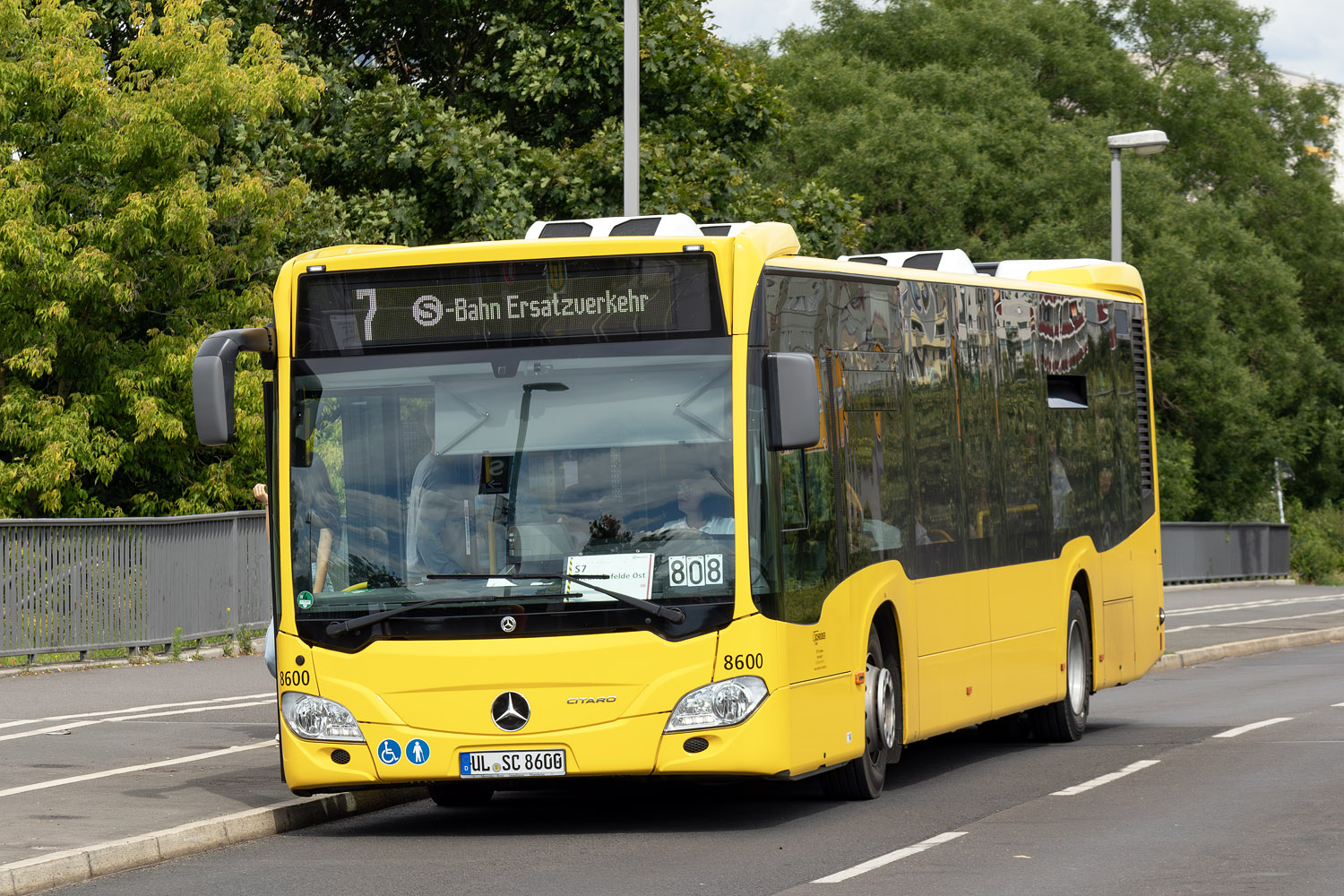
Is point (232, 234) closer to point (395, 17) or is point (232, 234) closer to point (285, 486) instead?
point (395, 17)

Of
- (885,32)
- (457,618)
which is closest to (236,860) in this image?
(457,618)

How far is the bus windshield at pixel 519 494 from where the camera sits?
982 cm

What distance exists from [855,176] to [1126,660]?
104 feet

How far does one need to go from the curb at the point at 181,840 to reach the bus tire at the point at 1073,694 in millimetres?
5325

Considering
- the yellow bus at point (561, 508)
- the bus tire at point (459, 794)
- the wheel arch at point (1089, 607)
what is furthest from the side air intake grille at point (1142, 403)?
the bus tire at point (459, 794)

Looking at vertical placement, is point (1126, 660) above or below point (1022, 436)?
below

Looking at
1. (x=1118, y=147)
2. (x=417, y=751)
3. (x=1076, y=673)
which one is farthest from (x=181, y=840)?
(x=1118, y=147)

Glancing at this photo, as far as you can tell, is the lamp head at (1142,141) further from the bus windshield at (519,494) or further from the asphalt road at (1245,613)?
the bus windshield at (519,494)

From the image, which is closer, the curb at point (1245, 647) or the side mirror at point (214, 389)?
the side mirror at point (214, 389)

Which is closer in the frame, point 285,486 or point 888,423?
point 285,486

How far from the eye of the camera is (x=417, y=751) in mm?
9922

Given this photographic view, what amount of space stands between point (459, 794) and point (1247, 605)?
29322 mm

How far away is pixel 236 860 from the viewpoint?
9.66m

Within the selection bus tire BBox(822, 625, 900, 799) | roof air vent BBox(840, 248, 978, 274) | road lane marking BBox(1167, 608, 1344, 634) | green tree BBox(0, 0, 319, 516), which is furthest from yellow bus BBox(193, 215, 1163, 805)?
road lane marking BBox(1167, 608, 1344, 634)
